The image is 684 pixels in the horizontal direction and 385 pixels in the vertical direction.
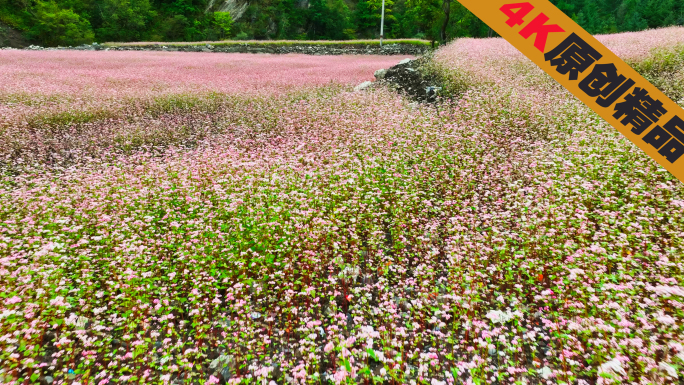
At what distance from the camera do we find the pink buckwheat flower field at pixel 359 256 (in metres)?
3.08

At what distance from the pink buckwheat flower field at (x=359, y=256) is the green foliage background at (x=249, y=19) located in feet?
106

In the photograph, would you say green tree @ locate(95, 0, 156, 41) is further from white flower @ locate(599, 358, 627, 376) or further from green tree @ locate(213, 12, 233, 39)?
white flower @ locate(599, 358, 627, 376)

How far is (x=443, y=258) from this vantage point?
4.81 m

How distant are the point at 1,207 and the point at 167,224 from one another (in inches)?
106

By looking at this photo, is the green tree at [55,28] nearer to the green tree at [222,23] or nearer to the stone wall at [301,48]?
the stone wall at [301,48]

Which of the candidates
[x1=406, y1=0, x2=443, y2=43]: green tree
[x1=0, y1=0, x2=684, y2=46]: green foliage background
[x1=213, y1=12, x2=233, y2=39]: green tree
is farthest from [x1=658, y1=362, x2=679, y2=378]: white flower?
[x1=213, y1=12, x2=233, y2=39]: green tree

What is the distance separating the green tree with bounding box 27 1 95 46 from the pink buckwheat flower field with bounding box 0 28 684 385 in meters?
50.7

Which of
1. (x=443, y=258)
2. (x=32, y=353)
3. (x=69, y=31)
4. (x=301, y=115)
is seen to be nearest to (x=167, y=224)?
(x=32, y=353)

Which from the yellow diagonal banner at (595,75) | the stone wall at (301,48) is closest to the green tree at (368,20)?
the stone wall at (301,48)

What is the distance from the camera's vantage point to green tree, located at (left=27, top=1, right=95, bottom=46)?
46.8 m

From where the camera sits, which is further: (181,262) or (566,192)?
(566,192)

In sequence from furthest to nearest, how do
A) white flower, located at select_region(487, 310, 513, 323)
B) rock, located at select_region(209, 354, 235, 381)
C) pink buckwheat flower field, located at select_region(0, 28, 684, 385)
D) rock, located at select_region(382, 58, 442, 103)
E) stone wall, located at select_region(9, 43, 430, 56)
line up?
stone wall, located at select_region(9, 43, 430, 56) → rock, located at select_region(382, 58, 442, 103) → rock, located at select_region(209, 354, 235, 381) → white flower, located at select_region(487, 310, 513, 323) → pink buckwheat flower field, located at select_region(0, 28, 684, 385)

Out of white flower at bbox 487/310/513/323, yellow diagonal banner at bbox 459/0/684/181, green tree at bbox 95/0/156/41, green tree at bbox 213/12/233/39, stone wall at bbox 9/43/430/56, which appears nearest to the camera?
white flower at bbox 487/310/513/323

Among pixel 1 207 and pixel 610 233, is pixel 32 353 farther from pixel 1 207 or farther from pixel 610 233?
pixel 610 233
